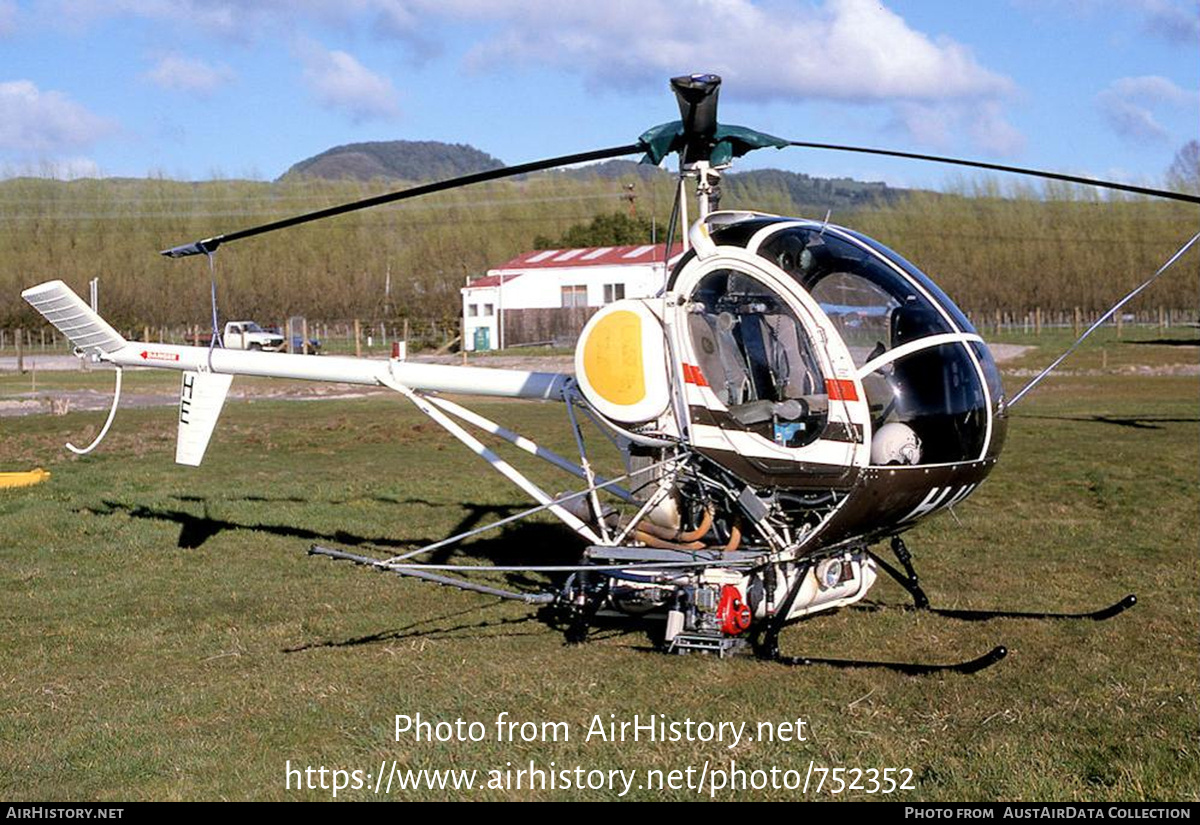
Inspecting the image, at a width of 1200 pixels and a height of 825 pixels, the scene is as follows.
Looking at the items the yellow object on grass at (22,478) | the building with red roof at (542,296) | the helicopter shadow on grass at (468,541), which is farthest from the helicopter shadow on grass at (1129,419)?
the building with red roof at (542,296)

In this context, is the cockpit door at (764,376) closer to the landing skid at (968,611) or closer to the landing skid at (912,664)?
the landing skid at (912,664)

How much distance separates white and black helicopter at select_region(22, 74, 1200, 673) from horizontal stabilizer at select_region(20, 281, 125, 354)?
15.0 ft

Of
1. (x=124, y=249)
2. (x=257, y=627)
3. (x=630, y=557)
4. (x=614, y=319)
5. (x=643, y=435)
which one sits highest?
(x=124, y=249)

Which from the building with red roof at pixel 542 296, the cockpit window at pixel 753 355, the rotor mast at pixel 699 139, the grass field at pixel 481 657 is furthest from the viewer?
the building with red roof at pixel 542 296

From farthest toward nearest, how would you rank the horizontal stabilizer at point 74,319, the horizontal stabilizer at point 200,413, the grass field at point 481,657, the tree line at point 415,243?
1. the tree line at point 415,243
2. the horizontal stabilizer at point 74,319
3. the horizontal stabilizer at point 200,413
4. the grass field at point 481,657

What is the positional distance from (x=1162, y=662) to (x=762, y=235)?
3864mm

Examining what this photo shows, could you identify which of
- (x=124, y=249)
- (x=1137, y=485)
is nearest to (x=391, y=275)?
(x=124, y=249)

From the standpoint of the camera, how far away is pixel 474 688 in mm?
8117

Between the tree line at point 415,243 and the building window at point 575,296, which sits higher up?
the tree line at point 415,243

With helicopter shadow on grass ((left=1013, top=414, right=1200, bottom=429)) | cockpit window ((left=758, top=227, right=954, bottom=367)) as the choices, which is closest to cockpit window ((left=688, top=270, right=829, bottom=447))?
cockpit window ((left=758, top=227, right=954, bottom=367))

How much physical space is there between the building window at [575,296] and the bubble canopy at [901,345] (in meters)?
55.8

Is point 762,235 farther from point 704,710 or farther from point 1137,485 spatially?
point 1137,485

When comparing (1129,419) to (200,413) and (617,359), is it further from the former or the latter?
(617,359)

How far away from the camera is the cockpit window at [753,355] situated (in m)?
8.62
